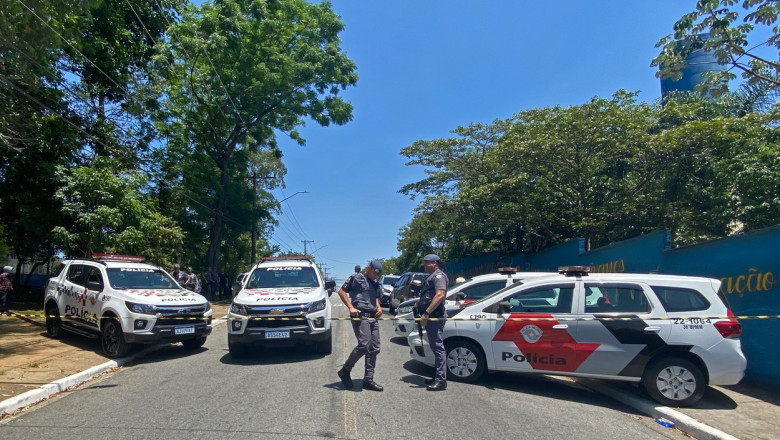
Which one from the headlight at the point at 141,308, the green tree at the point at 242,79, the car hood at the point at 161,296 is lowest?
the headlight at the point at 141,308

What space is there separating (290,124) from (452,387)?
69.5ft

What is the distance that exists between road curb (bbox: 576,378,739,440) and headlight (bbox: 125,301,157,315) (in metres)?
7.51

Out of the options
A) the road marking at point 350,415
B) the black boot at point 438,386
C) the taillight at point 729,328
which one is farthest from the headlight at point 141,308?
the taillight at point 729,328

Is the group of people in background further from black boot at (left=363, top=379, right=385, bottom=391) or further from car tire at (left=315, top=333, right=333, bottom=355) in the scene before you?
black boot at (left=363, top=379, right=385, bottom=391)

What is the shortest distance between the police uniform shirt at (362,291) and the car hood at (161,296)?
4.16m

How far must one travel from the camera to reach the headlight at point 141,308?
903 centimetres

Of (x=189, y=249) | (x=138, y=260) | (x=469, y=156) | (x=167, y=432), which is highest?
(x=469, y=156)

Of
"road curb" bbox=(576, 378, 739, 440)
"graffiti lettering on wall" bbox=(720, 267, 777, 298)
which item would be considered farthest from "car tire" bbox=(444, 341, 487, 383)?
"graffiti lettering on wall" bbox=(720, 267, 777, 298)

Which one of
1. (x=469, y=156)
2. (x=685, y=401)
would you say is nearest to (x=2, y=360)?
(x=685, y=401)

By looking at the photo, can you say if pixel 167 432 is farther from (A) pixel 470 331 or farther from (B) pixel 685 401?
(B) pixel 685 401

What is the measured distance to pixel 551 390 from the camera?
7410mm

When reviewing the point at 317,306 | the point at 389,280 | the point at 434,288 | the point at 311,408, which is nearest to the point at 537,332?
the point at 434,288

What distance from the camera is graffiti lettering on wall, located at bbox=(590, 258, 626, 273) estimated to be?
1275cm

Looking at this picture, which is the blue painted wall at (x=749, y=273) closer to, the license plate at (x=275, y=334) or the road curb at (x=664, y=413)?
the road curb at (x=664, y=413)
